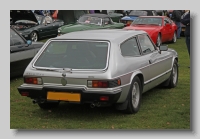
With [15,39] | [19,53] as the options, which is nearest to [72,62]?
[19,53]

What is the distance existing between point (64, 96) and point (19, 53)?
3.75 metres

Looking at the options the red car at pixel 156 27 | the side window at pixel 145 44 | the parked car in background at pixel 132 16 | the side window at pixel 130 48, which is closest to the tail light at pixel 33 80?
the side window at pixel 130 48

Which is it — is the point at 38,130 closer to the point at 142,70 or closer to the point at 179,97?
the point at 142,70

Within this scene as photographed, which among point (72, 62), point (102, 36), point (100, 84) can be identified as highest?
point (102, 36)

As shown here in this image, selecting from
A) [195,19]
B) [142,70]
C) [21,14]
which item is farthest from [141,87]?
[21,14]

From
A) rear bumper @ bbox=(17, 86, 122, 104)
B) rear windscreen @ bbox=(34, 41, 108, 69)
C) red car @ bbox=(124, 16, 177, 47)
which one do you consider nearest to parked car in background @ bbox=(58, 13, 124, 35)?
red car @ bbox=(124, 16, 177, 47)

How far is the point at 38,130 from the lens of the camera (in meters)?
5.61

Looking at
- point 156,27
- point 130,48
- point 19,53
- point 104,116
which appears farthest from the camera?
point 156,27

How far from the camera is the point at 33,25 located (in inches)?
655

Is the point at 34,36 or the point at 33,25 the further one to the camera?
the point at 34,36

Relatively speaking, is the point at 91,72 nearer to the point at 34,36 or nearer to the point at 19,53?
the point at 19,53

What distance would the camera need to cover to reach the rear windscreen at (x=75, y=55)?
5.99 meters

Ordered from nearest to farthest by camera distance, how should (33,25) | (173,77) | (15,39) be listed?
(173,77) → (15,39) → (33,25)

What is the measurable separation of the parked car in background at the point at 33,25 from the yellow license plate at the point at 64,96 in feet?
26.3
